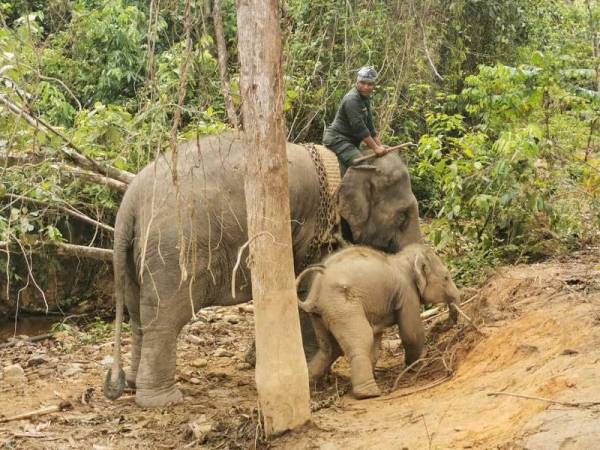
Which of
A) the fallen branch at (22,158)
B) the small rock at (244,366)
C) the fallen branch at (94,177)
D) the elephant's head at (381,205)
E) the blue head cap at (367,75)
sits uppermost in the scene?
the blue head cap at (367,75)

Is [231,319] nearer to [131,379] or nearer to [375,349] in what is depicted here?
[131,379]

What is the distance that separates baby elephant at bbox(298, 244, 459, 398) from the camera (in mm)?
6773

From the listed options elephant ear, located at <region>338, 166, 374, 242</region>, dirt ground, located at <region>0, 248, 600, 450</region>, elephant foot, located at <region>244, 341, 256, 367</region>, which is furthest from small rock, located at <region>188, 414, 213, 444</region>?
elephant ear, located at <region>338, 166, 374, 242</region>

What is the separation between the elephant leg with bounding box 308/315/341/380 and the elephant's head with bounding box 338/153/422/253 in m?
1.04

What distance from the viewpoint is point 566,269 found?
813 centimetres

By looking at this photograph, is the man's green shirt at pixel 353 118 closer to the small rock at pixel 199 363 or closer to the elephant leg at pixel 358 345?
the elephant leg at pixel 358 345

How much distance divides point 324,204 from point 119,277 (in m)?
1.86

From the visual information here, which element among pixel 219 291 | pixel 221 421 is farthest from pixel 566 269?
pixel 221 421

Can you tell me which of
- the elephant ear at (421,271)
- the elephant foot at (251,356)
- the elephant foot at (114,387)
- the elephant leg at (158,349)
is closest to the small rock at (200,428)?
the elephant leg at (158,349)

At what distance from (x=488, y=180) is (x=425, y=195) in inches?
158

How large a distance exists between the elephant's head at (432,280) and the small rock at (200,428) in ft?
7.18

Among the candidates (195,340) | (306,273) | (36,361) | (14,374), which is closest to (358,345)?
(306,273)

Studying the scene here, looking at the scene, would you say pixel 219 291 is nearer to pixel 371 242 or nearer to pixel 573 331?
pixel 371 242

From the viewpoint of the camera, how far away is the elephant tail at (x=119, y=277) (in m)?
6.71
